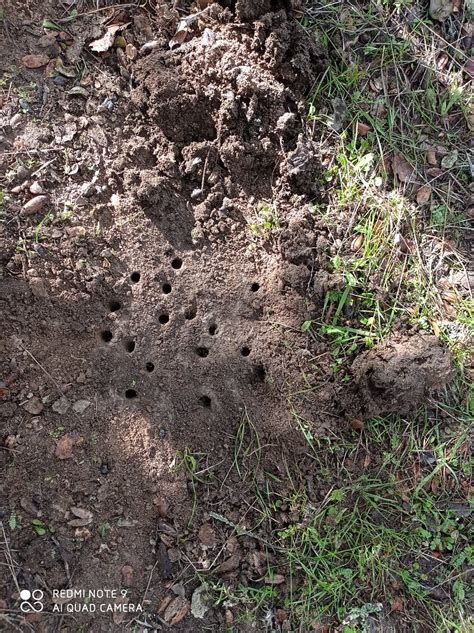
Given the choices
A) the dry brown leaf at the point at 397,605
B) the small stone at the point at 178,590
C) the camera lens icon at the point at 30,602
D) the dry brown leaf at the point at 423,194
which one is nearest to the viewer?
the camera lens icon at the point at 30,602

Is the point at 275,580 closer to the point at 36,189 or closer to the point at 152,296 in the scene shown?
the point at 152,296

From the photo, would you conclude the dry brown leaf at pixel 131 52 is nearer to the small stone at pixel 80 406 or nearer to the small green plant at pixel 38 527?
the small stone at pixel 80 406

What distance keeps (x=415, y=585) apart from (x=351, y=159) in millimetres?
1936

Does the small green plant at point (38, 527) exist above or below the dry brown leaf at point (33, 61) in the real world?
below

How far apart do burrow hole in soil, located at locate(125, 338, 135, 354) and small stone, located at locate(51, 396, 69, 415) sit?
0.33 metres

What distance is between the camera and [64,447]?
222 cm

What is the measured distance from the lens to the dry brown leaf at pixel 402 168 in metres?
2.63

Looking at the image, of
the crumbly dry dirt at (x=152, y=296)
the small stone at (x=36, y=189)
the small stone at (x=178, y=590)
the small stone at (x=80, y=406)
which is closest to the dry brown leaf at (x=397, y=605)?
the crumbly dry dirt at (x=152, y=296)

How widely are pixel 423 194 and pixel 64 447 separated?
201 centimetres

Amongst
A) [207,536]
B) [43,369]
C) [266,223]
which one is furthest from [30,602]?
[266,223]

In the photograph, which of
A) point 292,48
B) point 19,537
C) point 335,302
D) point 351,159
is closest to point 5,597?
point 19,537

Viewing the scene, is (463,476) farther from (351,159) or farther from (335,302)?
(351,159)

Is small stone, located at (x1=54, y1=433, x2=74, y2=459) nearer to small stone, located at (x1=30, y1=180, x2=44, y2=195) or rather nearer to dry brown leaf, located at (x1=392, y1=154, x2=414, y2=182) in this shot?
small stone, located at (x1=30, y1=180, x2=44, y2=195)

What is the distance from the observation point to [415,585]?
2.34 metres
